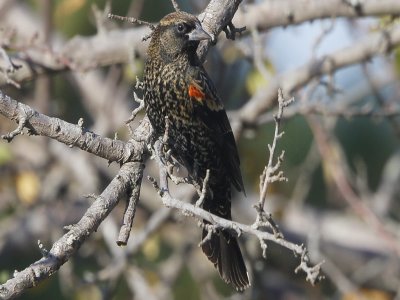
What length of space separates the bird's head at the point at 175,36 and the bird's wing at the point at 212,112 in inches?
5.0

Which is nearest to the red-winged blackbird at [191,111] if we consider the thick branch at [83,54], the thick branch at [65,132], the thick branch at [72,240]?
the thick branch at [65,132]

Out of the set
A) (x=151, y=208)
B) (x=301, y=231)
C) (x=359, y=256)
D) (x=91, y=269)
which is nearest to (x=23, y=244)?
(x=151, y=208)

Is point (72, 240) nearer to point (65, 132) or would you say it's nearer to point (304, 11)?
point (65, 132)

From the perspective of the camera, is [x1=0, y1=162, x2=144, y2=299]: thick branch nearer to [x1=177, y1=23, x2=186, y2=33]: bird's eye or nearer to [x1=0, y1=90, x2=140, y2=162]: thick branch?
[x1=0, y1=90, x2=140, y2=162]: thick branch

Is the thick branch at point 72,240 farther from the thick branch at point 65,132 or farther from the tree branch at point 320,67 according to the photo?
the tree branch at point 320,67

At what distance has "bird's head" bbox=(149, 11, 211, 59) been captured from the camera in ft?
13.6

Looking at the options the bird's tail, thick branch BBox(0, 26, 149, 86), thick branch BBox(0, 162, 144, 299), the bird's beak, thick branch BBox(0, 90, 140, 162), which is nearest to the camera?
thick branch BBox(0, 162, 144, 299)

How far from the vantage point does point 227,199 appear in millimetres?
4727

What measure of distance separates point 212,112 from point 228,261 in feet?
2.40

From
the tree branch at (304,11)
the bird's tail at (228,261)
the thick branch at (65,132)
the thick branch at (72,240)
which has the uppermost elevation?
the tree branch at (304,11)

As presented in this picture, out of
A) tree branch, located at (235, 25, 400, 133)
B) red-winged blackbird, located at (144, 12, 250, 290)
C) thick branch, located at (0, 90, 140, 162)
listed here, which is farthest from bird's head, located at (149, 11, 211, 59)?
tree branch, located at (235, 25, 400, 133)

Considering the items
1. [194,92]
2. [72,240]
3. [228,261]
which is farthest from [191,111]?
[72,240]

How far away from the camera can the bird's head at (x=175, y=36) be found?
4137 millimetres

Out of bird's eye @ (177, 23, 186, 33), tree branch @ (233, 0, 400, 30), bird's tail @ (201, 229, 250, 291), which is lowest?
bird's tail @ (201, 229, 250, 291)
